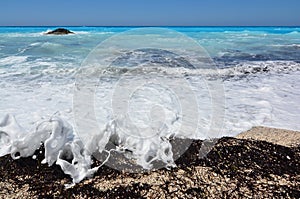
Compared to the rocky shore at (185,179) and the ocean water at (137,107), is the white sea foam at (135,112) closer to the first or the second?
the ocean water at (137,107)

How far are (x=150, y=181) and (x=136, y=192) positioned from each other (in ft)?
0.46

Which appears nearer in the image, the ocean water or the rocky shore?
the rocky shore

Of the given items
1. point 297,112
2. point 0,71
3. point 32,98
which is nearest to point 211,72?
point 297,112

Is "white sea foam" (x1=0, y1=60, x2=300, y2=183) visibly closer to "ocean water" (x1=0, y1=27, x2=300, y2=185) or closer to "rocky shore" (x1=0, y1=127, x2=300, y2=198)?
"ocean water" (x1=0, y1=27, x2=300, y2=185)

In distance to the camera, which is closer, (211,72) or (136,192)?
(136,192)

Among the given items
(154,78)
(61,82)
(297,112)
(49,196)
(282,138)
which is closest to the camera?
(49,196)

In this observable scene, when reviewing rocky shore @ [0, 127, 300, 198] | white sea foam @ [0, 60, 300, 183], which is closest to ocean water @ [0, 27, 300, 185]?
white sea foam @ [0, 60, 300, 183]

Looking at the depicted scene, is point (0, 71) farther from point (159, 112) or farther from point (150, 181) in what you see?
point (150, 181)

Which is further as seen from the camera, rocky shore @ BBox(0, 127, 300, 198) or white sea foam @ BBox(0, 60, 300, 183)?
white sea foam @ BBox(0, 60, 300, 183)

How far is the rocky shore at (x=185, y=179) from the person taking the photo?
1828 millimetres

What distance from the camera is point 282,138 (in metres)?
3.19

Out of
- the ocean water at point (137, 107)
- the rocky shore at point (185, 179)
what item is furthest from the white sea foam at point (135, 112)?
the rocky shore at point (185, 179)

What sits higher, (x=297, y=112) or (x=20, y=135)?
(x=20, y=135)

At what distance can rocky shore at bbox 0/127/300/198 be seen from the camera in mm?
1828
